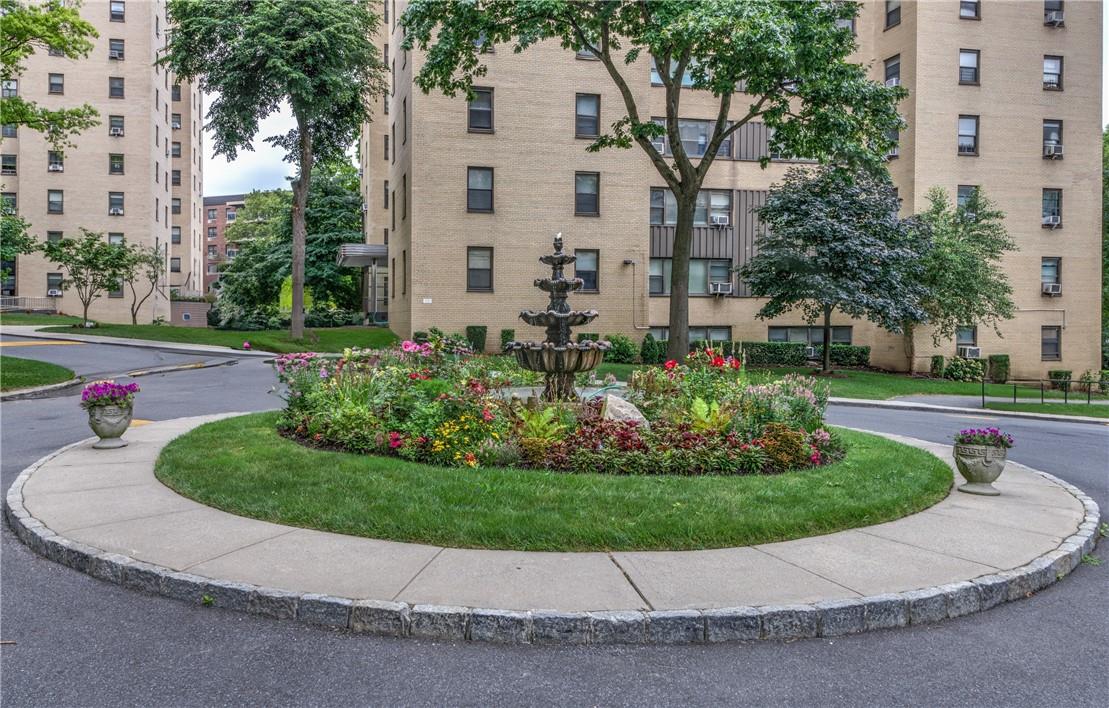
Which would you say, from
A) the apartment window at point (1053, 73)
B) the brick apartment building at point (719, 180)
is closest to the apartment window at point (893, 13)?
the brick apartment building at point (719, 180)

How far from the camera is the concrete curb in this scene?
57.8ft

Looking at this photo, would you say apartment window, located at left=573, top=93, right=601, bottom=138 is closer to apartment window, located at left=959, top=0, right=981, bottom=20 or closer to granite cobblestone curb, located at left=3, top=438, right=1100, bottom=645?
apartment window, located at left=959, top=0, right=981, bottom=20

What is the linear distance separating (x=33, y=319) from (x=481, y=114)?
3125 centimetres

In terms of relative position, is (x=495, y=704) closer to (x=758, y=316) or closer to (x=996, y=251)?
(x=758, y=316)

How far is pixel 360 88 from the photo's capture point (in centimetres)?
3334

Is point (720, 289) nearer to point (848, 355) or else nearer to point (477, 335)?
point (848, 355)

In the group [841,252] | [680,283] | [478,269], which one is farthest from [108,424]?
[841,252]

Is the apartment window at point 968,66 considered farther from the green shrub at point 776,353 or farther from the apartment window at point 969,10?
the green shrub at point 776,353

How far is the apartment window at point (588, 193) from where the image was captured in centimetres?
2917

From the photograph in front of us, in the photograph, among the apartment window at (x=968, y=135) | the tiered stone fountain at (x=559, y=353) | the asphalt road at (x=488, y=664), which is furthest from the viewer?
the apartment window at (x=968, y=135)

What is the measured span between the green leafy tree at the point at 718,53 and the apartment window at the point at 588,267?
672 centimetres

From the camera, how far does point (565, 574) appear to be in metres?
4.83

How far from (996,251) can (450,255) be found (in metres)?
22.3

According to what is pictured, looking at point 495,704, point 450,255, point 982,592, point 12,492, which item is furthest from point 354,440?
point 450,255
